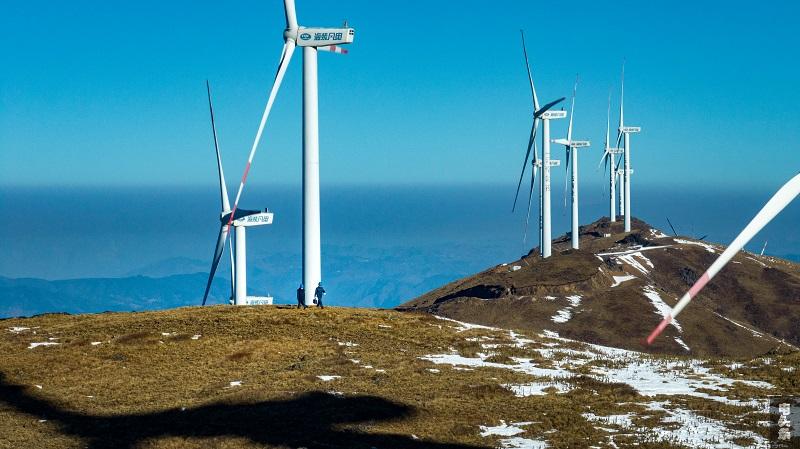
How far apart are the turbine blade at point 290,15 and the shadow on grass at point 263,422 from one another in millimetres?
40500

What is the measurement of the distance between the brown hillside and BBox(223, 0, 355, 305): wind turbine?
57.2 meters

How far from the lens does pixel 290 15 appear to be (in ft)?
246

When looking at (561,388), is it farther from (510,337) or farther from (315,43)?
(315,43)

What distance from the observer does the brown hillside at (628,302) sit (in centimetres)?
12569

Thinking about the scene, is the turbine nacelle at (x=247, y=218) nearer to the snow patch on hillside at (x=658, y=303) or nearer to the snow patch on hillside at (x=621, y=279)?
the snow patch on hillside at (x=658, y=303)

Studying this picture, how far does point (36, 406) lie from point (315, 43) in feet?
130

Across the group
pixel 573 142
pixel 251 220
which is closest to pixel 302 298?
pixel 251 220

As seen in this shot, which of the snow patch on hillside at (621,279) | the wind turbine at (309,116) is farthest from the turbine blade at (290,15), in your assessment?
the snow patch on hillside at (621,279)

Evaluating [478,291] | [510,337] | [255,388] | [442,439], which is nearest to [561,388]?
[442,439]

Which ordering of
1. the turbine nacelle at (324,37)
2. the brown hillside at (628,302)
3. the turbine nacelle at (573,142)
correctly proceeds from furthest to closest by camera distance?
the turbine nacelle at (573,142) < the brown hillside at (628,302) < the turbine nacelle at (324,37)

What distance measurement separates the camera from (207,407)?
1618 inches

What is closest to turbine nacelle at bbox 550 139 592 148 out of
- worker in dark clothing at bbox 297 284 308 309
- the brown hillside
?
the brown hillside

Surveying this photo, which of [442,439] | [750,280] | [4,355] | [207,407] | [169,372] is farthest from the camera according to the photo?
[750,280]

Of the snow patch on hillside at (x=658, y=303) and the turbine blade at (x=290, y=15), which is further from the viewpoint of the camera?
the snow patch on hillside at (x=658, y=303)
